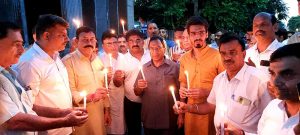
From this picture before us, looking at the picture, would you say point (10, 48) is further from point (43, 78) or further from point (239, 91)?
point (239, 91)

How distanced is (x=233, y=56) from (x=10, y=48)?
246 cm


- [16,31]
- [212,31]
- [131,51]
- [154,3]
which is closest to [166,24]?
[154,3]

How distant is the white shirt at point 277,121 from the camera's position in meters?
2.40

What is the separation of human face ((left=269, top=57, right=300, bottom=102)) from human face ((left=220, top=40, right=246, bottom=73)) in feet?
4.05

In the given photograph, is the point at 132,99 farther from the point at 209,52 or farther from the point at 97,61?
the point at 209,52

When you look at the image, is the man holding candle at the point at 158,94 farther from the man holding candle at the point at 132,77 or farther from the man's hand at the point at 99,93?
the man's hand at the point at 99,93

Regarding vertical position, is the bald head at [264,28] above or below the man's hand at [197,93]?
above

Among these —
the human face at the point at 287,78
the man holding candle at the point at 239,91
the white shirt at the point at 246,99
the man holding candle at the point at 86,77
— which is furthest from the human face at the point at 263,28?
the human face at the point at 287,78

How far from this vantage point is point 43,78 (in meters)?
3.87

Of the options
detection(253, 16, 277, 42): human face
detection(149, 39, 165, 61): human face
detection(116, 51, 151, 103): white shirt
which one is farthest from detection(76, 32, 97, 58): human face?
detection(253, 16, 277, 42): human face

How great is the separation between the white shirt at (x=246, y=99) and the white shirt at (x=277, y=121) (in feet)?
2.46

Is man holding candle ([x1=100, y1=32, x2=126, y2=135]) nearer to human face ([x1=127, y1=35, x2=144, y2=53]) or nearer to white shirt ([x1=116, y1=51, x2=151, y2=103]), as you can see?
white shirt ([x1=116, y1=51, x2=151, y2=103])

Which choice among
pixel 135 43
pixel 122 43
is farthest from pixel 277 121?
pixel 122 43

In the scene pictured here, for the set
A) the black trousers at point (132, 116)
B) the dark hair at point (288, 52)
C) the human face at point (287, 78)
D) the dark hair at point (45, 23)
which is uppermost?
the dark hair at point (45, 23)
